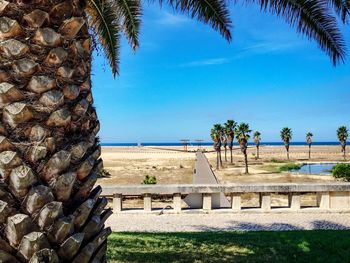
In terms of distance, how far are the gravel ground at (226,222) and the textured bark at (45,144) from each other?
706 centimetres

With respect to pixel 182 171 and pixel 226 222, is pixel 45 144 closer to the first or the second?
pixel 226 222

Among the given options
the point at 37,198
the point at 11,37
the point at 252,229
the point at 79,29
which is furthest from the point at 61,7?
the point at 252,229

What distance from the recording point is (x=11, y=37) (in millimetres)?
2758

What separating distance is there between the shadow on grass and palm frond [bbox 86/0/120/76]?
4.06 metres

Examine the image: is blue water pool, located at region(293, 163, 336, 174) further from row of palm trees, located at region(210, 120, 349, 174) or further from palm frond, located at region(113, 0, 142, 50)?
palm frond, located at region(113, 0, 142, 50)

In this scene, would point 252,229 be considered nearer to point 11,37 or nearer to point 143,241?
point 143,241

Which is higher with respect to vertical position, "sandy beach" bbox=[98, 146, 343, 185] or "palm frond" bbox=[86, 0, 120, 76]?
"palm frond" bbox=[86, 0, 120, 76]

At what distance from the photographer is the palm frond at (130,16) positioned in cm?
741

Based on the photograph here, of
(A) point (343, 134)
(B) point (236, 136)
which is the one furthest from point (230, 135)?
(A) point (343, 134)

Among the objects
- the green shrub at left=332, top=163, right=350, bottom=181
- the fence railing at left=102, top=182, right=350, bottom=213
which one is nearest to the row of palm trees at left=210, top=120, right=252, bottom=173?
the green shrub at left=332, top=163, right=350, bottom=181

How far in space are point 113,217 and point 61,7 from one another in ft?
28.4

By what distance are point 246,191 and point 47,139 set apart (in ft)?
28.6

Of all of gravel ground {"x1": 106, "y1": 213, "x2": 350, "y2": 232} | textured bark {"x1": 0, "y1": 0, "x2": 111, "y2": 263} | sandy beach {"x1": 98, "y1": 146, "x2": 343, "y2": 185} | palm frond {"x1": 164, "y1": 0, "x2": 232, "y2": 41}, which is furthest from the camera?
sandy beach {"x1": 98, "y1": 146, "x2": 343, "y2": 185}

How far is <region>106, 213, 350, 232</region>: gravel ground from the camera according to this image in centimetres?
969
